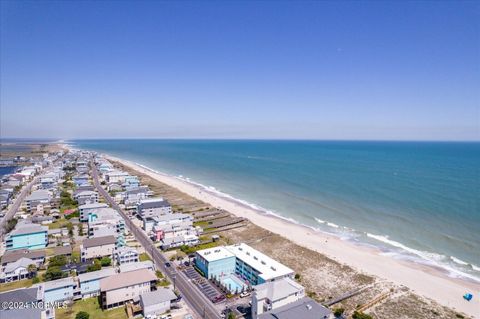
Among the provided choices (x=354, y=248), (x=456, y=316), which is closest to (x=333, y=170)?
(x=354, y=248)

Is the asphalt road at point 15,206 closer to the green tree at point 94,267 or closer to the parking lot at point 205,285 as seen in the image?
the green tree at point 94,267

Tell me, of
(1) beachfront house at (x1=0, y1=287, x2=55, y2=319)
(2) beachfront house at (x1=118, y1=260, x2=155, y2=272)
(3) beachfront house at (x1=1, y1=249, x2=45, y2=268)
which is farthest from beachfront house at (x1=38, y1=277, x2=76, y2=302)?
(3) beachfront house at (x1=1, y1=249, x2=45, y2=268)

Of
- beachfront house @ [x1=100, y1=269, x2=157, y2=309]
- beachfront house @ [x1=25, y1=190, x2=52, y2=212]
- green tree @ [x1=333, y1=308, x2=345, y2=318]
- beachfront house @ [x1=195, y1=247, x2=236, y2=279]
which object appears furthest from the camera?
beachfront house @ [x1=25, y1=190, x2=52, y2=212]

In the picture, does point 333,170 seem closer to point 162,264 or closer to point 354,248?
point 354,248

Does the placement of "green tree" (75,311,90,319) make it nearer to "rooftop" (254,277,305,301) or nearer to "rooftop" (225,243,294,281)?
"rooftop" (254,277,305,301)

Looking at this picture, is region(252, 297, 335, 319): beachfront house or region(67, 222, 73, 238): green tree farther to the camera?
region(67, 222, 73, 238): green tree

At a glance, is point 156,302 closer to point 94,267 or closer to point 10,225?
point 94,267

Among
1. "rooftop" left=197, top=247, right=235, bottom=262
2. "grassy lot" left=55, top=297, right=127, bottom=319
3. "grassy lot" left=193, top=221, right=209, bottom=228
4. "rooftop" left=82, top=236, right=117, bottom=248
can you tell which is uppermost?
"rooftop" left=82, top=236, right=117, bottom=248

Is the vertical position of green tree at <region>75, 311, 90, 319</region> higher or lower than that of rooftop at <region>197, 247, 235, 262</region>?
lower
